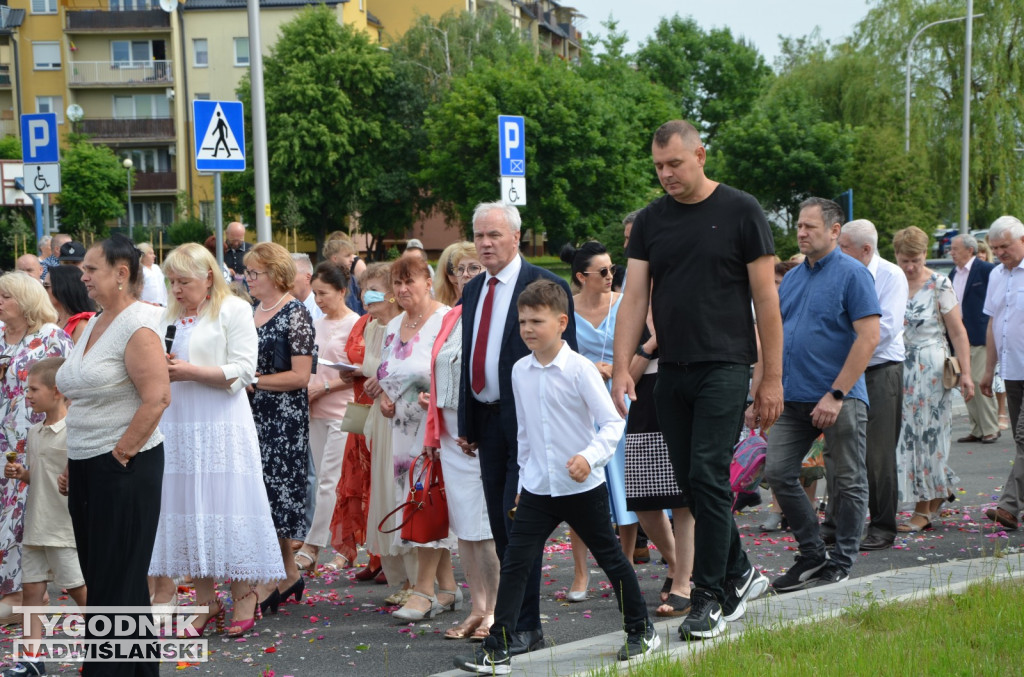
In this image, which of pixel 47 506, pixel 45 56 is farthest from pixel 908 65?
pixel 45 56

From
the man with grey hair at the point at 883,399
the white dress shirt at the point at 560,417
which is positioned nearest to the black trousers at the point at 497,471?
the white dress shirt at the point at 560,417

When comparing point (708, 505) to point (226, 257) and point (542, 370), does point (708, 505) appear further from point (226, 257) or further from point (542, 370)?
point (226, 257)

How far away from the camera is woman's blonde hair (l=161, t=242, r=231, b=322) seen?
6.75m

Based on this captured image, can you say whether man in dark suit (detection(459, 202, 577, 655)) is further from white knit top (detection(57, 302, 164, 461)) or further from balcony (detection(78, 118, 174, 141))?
balcony (detection(78, 118, 174, 141))

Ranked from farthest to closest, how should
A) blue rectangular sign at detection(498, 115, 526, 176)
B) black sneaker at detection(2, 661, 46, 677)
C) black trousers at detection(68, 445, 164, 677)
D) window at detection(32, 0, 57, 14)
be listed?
window at detection(32, 0, 57, 14) → blue rectangular sign at detection(498, 115, 526, 176) → black sneaker at detection(2, 661, 46, 677) → black trousers at detection(68, 445, 164, 677)

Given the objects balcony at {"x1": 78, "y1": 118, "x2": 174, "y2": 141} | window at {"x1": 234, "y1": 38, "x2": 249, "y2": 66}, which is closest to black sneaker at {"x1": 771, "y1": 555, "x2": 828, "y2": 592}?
window at {"x1": 234, "y1": 38, "x2": 249, "y2": 66}

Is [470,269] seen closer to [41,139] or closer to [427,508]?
[427,508]

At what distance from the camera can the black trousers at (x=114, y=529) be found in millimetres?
5281

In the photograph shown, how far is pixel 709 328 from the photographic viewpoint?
5.71 m

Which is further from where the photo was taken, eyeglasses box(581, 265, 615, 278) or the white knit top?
eyeglasses box(581, 265, 615, 278)

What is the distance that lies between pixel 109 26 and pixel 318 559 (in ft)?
255

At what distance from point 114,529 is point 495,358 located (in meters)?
1.97

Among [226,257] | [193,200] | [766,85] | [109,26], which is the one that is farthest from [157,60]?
[226,257]

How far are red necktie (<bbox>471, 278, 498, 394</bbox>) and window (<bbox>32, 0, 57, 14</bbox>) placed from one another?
3250 inches
